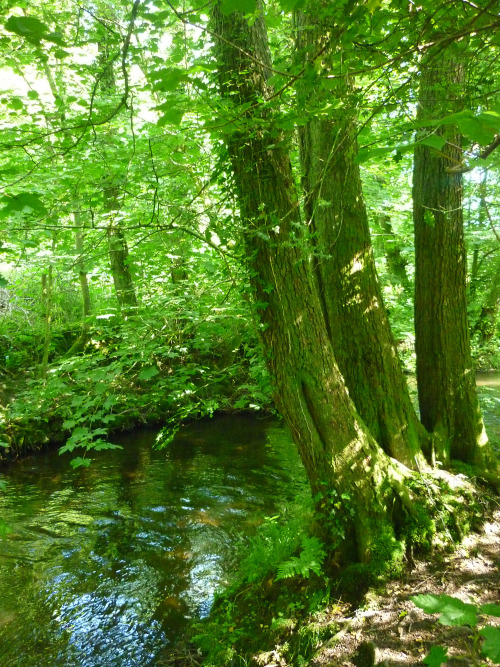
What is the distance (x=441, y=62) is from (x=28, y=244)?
3742 millimetres

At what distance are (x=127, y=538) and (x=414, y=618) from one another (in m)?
3.86

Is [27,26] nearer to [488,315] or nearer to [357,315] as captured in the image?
[357,315]

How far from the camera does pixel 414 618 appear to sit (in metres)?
3.04

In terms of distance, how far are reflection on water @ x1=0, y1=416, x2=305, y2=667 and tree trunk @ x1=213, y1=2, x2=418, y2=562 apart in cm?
191

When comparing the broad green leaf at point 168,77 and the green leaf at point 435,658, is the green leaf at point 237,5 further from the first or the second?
the green leaf at point 435,658

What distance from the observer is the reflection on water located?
163 inches

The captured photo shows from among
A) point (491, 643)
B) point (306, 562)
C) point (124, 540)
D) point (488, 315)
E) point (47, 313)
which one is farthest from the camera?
point (488, 315)

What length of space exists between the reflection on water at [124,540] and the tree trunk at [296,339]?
6.25 ft

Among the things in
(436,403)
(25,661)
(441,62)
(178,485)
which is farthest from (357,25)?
(178,485)

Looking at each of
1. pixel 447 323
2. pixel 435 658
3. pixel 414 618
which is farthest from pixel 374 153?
pixel 447 323

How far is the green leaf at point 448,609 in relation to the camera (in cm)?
151

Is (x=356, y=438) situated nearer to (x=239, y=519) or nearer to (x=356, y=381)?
(x=356, y=381)

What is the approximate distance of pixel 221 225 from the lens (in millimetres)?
3510

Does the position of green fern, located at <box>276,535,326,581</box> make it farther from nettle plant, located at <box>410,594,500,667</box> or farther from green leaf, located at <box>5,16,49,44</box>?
green leaf, located at <box>5,16,49,44</box>
